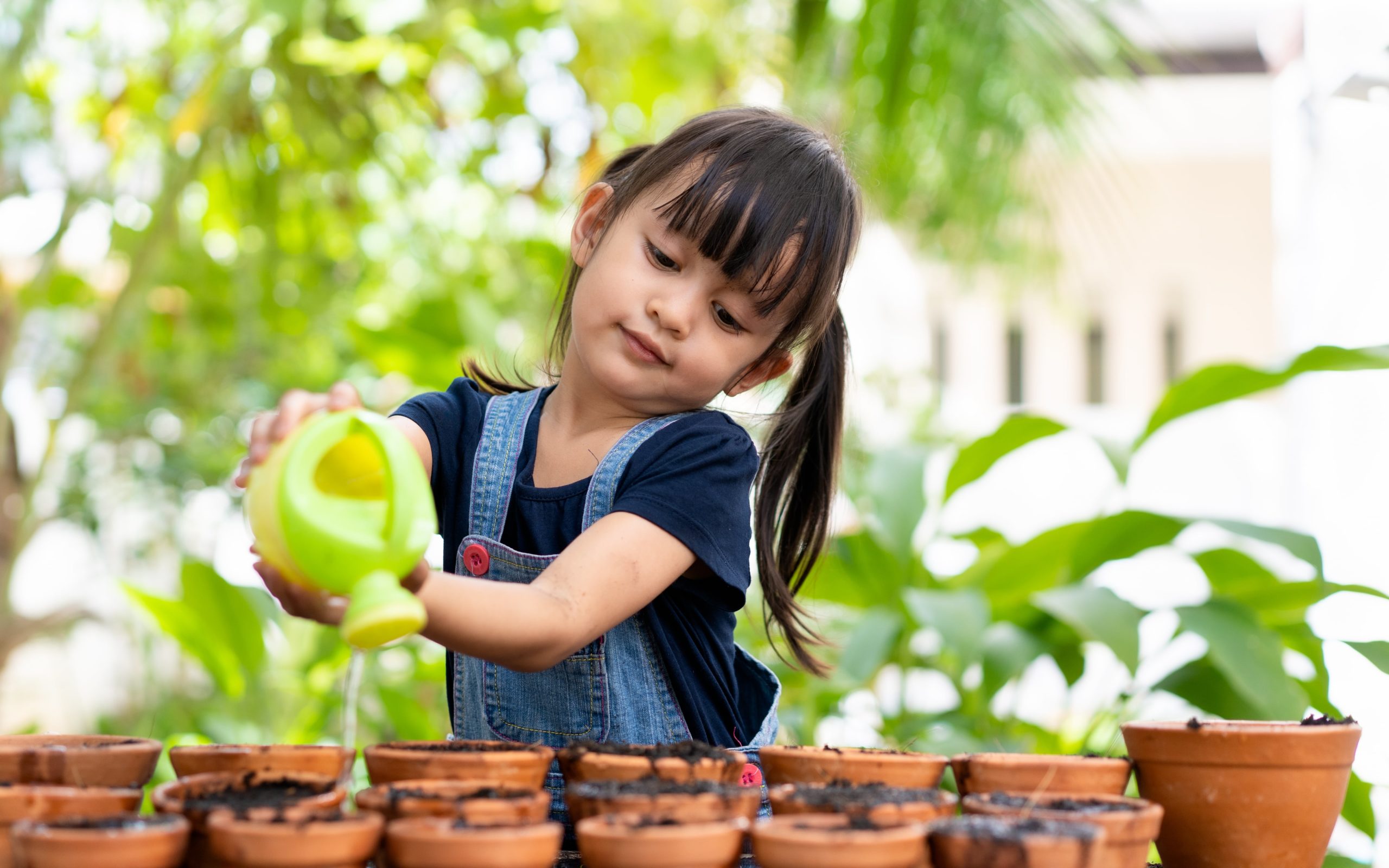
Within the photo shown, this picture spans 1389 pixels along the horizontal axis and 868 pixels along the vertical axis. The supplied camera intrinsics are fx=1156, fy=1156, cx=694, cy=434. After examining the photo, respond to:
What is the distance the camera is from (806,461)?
118cm

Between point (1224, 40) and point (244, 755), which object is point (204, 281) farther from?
point (1224, 40)

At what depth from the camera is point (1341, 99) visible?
8.50ft

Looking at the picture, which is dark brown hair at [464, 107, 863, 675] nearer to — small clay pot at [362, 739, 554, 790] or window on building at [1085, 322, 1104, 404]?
small clay pot at [362, 739, 554, 790]

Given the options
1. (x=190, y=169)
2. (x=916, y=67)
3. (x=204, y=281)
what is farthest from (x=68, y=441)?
(x=916, y=67)

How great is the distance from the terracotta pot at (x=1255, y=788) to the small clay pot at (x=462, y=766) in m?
0.41

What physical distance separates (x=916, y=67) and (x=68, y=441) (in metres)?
2.88

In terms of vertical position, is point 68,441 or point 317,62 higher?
point 317,62

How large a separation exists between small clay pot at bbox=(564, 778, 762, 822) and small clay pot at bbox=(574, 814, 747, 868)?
2cm

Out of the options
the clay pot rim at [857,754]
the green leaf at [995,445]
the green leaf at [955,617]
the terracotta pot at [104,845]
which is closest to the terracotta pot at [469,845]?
the terracotta pot at [104,845]

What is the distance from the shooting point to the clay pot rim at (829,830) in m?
0.58

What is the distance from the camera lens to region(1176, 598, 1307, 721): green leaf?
1.40 metres

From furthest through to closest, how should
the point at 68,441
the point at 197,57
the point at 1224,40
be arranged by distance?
the point at 1224,40 → the point at 68,441 → the point at 197,57

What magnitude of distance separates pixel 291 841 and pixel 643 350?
49 centimetres

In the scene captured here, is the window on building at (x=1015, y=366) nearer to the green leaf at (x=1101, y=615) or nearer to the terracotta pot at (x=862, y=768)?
the green leaf at (x=1101, y=615)
